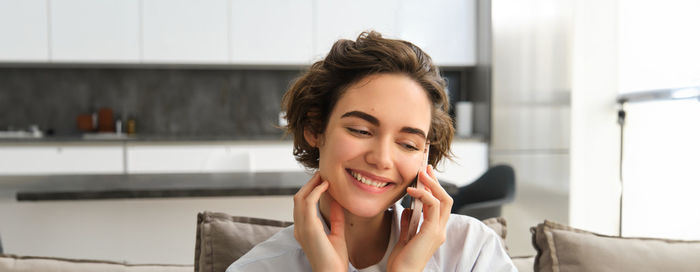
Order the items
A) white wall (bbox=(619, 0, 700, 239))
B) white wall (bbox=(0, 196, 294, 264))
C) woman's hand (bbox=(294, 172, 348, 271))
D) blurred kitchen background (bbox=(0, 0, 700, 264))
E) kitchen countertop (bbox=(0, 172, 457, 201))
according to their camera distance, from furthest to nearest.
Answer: blurred kitchen background (bbox=(0, 0, 700, 264))
white wall (bbox=(619, 0, 700, 239))
white wall (bbox=(0, 196, 294, 264))
kitchen countertop (bbox=(0, 172, 457, 201))
woman's hand (bbox=(294, 172, 348, 271))

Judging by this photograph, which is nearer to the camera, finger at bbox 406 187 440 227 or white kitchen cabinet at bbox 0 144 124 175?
finger at bbox 406 187 440 227

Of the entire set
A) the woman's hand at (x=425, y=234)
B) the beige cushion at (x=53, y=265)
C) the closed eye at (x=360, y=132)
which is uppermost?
the closed eye at (x=360, y=132)

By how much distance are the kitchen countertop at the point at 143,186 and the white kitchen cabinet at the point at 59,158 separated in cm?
148

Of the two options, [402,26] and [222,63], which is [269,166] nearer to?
[222,63]

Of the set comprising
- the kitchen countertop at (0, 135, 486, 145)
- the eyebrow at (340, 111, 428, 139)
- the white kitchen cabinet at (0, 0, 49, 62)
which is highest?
the white kitchen cabinet at (0, 0, 49, 62)

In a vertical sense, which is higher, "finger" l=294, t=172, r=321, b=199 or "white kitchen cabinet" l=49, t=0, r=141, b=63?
"white kitchen cabinet" l=49, t=0, r=141, b=63

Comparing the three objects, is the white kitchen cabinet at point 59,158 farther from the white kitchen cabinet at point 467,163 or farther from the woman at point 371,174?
the woman at point 371,174

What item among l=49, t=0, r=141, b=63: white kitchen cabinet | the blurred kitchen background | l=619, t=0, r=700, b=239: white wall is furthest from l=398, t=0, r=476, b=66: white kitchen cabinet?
l=49, t=0, r=141, b=63: white kitchen cabinet

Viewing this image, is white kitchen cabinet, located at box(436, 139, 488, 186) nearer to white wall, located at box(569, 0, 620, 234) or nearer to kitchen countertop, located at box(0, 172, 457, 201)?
white wall, located at box(569, 0, 620, 234)

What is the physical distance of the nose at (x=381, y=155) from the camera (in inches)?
40.1

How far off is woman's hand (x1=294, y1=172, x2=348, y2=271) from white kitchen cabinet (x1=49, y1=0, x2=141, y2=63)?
11.8ft

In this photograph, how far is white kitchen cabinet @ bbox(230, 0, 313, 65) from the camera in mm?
4250

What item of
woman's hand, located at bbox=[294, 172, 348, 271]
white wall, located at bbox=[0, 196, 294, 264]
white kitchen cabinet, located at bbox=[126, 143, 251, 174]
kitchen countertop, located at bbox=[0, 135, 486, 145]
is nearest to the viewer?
woman's hand, located at bbox=[294, 172, 348, 271]

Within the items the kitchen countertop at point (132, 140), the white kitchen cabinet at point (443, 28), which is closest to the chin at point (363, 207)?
the kitchen countertop at point (132, 140)
